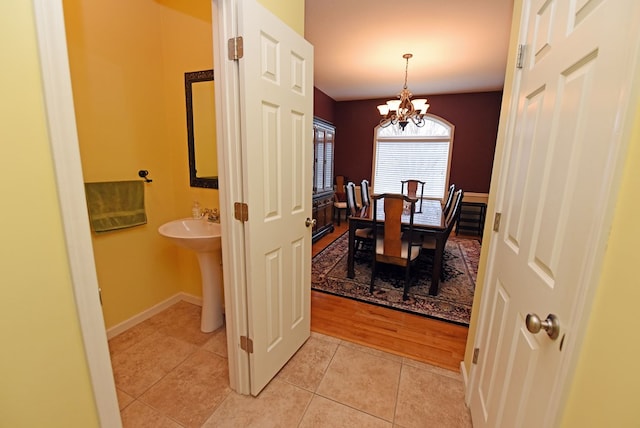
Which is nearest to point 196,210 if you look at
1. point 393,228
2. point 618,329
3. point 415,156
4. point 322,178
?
point 393,228

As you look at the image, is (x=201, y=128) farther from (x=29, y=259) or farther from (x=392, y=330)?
(x=392, y=330)

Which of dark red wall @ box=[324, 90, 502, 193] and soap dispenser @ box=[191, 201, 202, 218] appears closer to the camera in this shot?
soap dispenser @ box=[191, 201, 202, 218]

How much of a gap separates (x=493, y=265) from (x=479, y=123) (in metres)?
4.73

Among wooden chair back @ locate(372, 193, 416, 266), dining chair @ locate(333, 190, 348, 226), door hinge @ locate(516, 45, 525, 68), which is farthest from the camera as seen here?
dining chair @ locate(333, 190, 348, 226)

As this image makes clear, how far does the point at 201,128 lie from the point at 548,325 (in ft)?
7.91

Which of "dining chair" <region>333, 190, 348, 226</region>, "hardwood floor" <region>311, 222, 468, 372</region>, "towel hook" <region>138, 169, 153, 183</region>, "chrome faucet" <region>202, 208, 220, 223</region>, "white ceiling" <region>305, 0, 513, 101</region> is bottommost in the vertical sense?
"hardwood floor" <region>311, 222, 468, 372</region>

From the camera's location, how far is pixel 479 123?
509 cm

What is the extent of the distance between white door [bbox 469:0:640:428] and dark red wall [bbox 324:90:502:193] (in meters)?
4.35

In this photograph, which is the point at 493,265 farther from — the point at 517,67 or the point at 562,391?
the point at 517,67

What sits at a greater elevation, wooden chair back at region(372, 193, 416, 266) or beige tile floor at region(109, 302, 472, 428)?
wooden chair back at region(372, 193, 416, 266)

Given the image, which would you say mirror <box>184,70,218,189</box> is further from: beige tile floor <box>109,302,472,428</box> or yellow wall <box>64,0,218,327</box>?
beige tile floor <box>109,302,472,428</box>

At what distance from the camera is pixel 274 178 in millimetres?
1527

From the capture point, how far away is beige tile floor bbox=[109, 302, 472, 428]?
1471 millimetres

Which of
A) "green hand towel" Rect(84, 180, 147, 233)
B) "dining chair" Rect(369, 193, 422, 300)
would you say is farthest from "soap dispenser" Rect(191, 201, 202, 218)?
"dining chair" Rect(369, 193, 422, 300)
